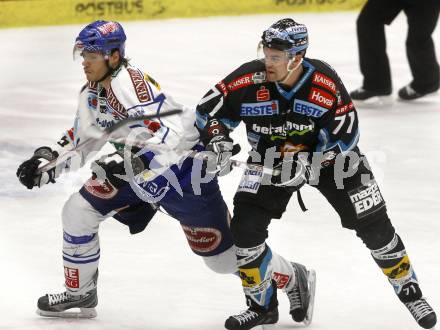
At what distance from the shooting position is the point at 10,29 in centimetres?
1155

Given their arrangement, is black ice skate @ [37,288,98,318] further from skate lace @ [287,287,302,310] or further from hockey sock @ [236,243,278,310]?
skate lace @ [287,287,302,310]

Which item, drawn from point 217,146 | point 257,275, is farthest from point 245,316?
point 217,146

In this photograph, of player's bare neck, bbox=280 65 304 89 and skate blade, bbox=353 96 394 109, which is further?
skate blade, bbox=353 96 394 109

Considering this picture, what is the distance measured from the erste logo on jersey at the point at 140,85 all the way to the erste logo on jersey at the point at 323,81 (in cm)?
71

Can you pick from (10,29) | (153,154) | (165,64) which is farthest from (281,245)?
(10,29)

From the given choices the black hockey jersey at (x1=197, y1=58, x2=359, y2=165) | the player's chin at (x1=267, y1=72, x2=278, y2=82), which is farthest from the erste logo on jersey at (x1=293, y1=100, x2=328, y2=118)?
the player's chin at (x1=267, y1=72, x2=278, y2=82)

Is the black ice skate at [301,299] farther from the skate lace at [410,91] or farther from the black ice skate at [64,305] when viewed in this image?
the skate lace at [410,91]

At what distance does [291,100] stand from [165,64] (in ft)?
18.3

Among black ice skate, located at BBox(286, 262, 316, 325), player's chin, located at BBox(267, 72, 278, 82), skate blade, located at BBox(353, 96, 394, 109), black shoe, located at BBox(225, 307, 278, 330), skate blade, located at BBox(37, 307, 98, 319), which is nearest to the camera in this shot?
player's chin, located at BBox(267, 72, 278, 82)

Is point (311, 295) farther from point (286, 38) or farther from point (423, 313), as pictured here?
point (286, 38)

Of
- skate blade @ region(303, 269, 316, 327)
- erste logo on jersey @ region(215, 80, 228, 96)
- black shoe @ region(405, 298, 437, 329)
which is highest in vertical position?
erste logo on jersey @ region(215, 80, 228, 96)

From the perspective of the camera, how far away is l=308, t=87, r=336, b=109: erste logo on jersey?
Answer: 16.7 ft

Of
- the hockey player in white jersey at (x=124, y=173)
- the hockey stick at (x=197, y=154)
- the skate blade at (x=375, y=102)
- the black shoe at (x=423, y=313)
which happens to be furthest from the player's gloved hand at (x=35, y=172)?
the skate blade at (x=375, y=102)

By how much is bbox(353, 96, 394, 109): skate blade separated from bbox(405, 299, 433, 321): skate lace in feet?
15.3
